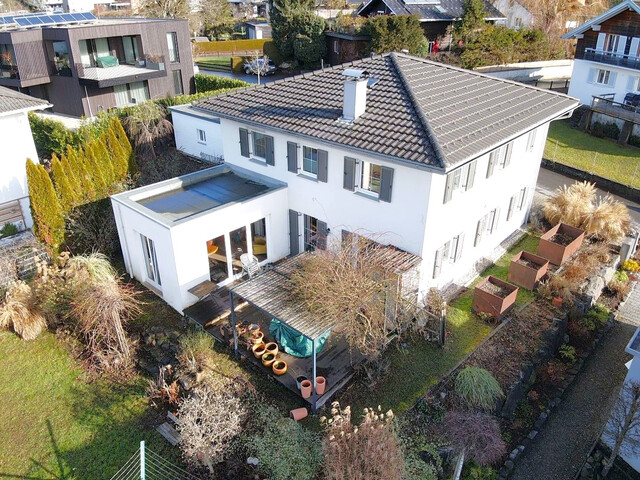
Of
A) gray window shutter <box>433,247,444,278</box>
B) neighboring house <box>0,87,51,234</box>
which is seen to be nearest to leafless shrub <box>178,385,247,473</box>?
gray window shutter <box>433,247,444,278</box>

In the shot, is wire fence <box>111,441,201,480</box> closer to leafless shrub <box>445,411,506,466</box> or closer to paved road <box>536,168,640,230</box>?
leafless shrub <box>445,411,506,466</box>

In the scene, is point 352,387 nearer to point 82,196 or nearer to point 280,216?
point 280,216

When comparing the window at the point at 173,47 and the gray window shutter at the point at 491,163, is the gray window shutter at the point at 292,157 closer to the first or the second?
the gray window shutter at the point at 491,163

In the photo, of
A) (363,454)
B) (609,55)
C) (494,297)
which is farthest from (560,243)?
(609,55)

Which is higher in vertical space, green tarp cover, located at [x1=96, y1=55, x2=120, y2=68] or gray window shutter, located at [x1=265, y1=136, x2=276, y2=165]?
green tarp cover, located at [x1=96, y1=55, x2=120, y2=68]

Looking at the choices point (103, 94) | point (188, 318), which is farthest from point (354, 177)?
point (103, 94)
